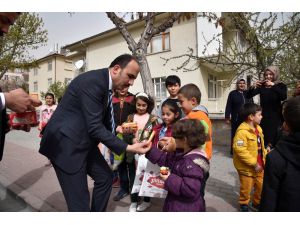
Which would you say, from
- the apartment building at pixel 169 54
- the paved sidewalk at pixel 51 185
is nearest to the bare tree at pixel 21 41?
the apartment building at pixel 169 54

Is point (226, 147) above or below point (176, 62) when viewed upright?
below

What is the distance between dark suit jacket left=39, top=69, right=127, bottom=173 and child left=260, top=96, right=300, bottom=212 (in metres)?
1.21

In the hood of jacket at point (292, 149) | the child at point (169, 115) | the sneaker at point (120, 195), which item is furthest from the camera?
the sneaker at point (120, 195)

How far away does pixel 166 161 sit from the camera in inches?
104

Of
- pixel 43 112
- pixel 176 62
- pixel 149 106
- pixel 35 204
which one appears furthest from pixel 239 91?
pixel 176 62

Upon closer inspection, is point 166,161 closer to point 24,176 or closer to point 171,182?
point 171,182

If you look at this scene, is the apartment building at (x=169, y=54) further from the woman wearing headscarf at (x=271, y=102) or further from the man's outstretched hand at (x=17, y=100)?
the man's outstretched hand at (x=17, y=100)

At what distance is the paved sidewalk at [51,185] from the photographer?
3795 mm

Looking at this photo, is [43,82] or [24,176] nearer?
[24,176]

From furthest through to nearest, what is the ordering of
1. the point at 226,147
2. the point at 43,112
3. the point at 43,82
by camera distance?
the point at 43,82 < the point at 226,147 < the point at 43,112

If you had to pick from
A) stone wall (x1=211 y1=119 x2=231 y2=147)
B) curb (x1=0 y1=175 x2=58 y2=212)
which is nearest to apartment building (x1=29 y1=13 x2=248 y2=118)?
stone wall (x1=211 y1=119 x2=231 y2=147)

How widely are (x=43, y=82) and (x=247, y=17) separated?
34.6 meters

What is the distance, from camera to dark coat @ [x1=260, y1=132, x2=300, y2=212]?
1748 millimetres

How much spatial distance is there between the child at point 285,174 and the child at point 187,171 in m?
0.52
